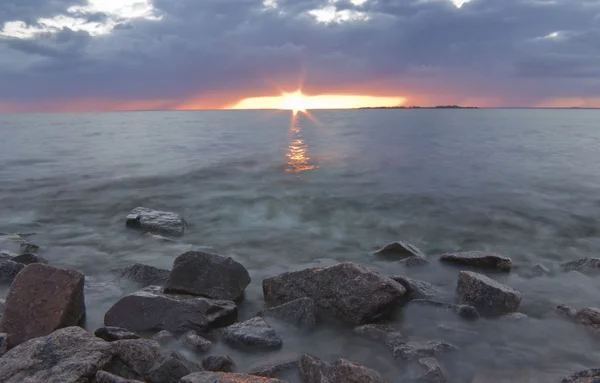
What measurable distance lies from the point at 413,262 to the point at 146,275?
5.92 m

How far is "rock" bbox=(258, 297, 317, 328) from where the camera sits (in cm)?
699

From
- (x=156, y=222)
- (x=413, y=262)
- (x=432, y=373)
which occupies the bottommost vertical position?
(x=156, y=222)

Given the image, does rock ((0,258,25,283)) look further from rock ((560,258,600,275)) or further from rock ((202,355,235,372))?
rock ((560,258,600,275))

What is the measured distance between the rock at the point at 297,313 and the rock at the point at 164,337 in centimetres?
153

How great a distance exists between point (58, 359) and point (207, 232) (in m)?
8.47

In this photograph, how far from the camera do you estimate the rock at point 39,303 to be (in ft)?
19.7

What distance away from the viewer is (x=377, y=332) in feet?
22.2

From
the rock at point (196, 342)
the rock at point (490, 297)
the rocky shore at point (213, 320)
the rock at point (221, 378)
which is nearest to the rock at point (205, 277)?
the rocky shore at point (213, 320)

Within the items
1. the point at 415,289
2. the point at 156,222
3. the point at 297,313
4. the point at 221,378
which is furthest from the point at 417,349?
the point at 156,222

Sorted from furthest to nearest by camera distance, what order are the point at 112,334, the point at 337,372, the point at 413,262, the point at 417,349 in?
the point at 413,262
the point at 417,349
the point at 112,334
the point at 337,372

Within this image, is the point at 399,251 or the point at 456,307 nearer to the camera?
the point at 456,307

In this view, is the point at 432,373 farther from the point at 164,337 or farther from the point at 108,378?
the point at 108,378

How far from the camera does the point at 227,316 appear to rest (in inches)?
276

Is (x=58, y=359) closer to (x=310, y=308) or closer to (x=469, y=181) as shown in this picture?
(x=310, y=308)
